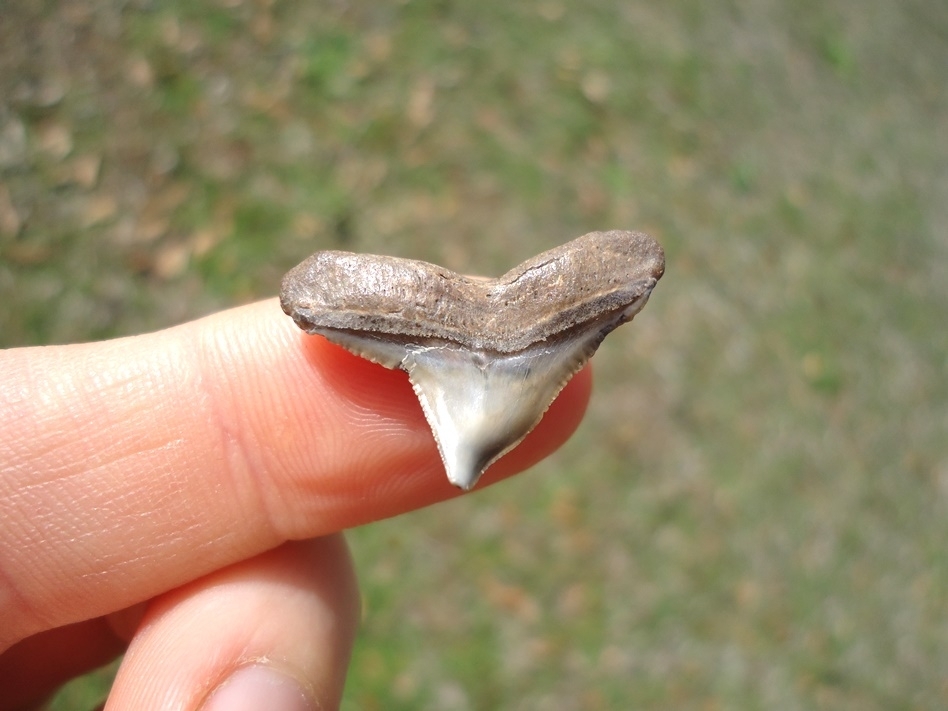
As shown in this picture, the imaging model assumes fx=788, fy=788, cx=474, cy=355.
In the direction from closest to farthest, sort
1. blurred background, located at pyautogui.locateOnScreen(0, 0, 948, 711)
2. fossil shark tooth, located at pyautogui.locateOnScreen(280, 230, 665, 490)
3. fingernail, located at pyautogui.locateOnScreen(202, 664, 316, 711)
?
1. fossil shark tooth, located at pyautogui.locateOnScreen(280, 230, 665, 490)
2. fingernail, located at pyautogui.locateOnScreen(202, 664, 316, 711)
3. blurred background, located at pyautogui.locateOnScreen(0, 0, 948, 711)

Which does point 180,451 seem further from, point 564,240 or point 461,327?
point 564,240

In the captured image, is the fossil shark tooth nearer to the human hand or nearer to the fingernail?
the human hand

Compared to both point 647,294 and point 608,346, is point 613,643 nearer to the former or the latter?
point 608,346

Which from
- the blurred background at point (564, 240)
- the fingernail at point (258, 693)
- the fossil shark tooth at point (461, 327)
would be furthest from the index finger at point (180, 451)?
the blurred background at point (564, 240)

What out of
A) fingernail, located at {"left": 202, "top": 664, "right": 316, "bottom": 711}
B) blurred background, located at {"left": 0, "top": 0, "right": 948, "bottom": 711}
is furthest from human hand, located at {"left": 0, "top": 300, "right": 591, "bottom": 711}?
blurred background, located at {"left": 0, "top": 0, "right": 948, "bottom": 711}

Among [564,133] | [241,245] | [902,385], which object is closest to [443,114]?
[564,133]

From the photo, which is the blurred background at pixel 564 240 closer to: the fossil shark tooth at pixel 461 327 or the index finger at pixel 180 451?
the index finger at pixel 180 451
